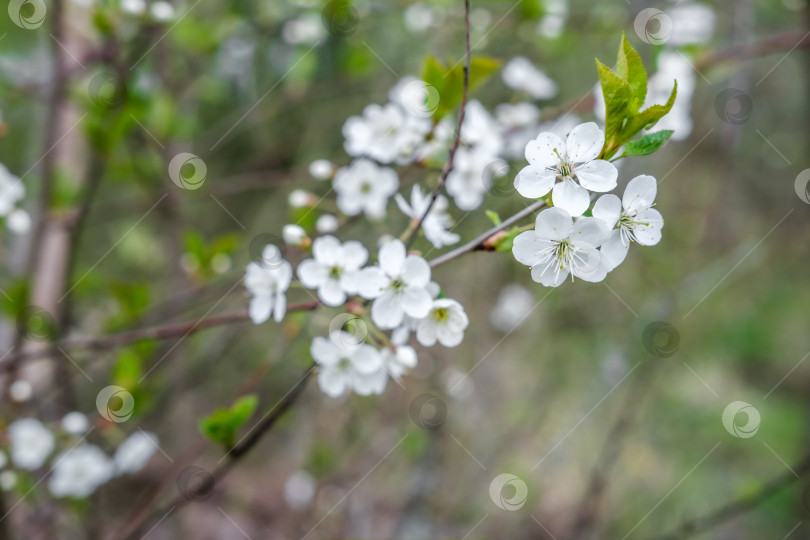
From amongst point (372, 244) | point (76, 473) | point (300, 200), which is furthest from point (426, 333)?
point (372, 244)

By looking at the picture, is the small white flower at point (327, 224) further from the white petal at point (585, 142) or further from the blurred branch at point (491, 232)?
the white petal at point (585, 142)

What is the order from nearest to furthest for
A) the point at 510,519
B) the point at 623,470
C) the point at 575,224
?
the point at 575,224
the point at 510,519
the point at 623,470

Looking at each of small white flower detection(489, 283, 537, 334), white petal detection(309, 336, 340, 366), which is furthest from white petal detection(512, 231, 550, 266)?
small white flower detection(489, 283, 537, 334)

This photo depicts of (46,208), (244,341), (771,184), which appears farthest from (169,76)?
(771,184)

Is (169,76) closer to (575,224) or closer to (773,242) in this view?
(575,224)

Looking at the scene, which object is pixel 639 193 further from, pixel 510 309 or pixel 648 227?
pixel 510 309

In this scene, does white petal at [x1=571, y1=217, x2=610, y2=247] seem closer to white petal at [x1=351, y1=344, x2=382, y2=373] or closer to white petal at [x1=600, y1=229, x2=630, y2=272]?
white petal at [x1=600, y1=229, x2=630, y2=272]

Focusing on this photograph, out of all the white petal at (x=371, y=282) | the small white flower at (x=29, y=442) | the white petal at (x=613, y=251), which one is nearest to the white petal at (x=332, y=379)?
the white petal at (x=371, y=282)
